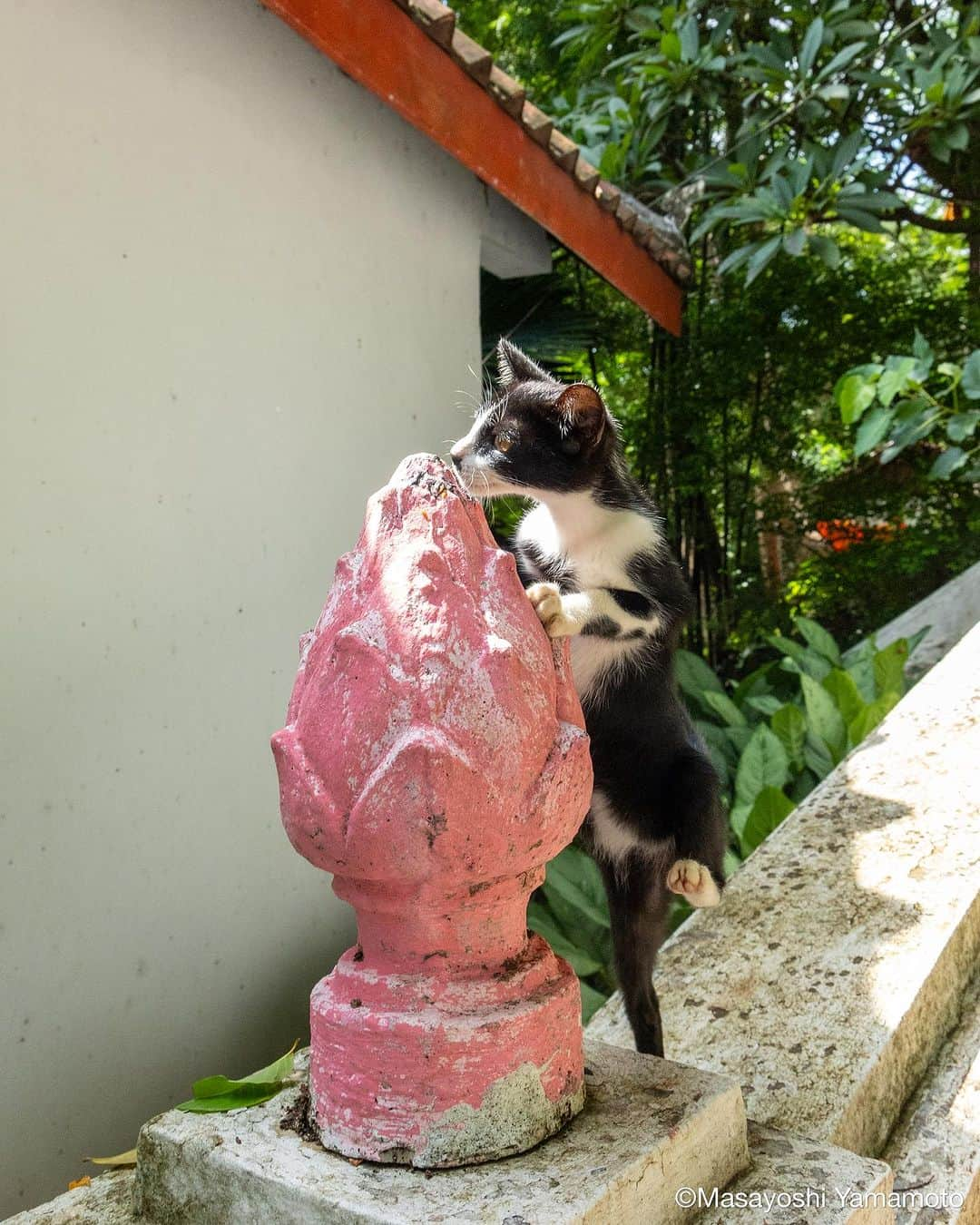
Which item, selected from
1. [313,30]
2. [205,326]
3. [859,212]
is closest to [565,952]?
[205,326]

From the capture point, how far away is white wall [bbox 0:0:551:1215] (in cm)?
266

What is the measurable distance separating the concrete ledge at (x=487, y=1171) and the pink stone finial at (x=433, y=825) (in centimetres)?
4

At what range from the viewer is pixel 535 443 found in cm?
202

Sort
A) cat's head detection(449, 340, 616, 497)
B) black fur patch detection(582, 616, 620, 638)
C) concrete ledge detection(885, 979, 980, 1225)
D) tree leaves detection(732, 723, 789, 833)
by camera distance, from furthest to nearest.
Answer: tree leaves detection(732, 723, 789, 833)
cat's head detection(449, 340, 616, 497)
black fur patch detection(582, 616, 620, 638)
concrete ledge detection(885, 979, 980, 1225)

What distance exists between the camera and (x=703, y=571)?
23.5ft

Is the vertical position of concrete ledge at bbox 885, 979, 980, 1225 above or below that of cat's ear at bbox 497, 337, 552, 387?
below

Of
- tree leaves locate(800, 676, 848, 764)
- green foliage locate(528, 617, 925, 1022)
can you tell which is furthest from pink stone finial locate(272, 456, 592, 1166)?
tree leaves locate(800, 676, 848, 764)

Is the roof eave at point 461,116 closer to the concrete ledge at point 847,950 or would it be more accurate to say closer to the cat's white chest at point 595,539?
the cat's white chest at point 595,539

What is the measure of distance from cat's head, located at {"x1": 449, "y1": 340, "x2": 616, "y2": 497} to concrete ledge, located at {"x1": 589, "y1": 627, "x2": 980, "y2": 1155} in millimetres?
1086

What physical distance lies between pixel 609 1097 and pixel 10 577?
1.92 metres

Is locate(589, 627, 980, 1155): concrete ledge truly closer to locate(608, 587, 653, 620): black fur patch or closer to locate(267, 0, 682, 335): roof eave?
locate(608, 587, 653, 620): black fur patch

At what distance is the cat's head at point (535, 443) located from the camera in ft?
6.59

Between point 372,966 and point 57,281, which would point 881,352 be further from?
point 372,966

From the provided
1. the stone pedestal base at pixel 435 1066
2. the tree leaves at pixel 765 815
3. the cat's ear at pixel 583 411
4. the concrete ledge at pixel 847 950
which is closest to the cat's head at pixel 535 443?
the cat's ear at pixel 583 411
